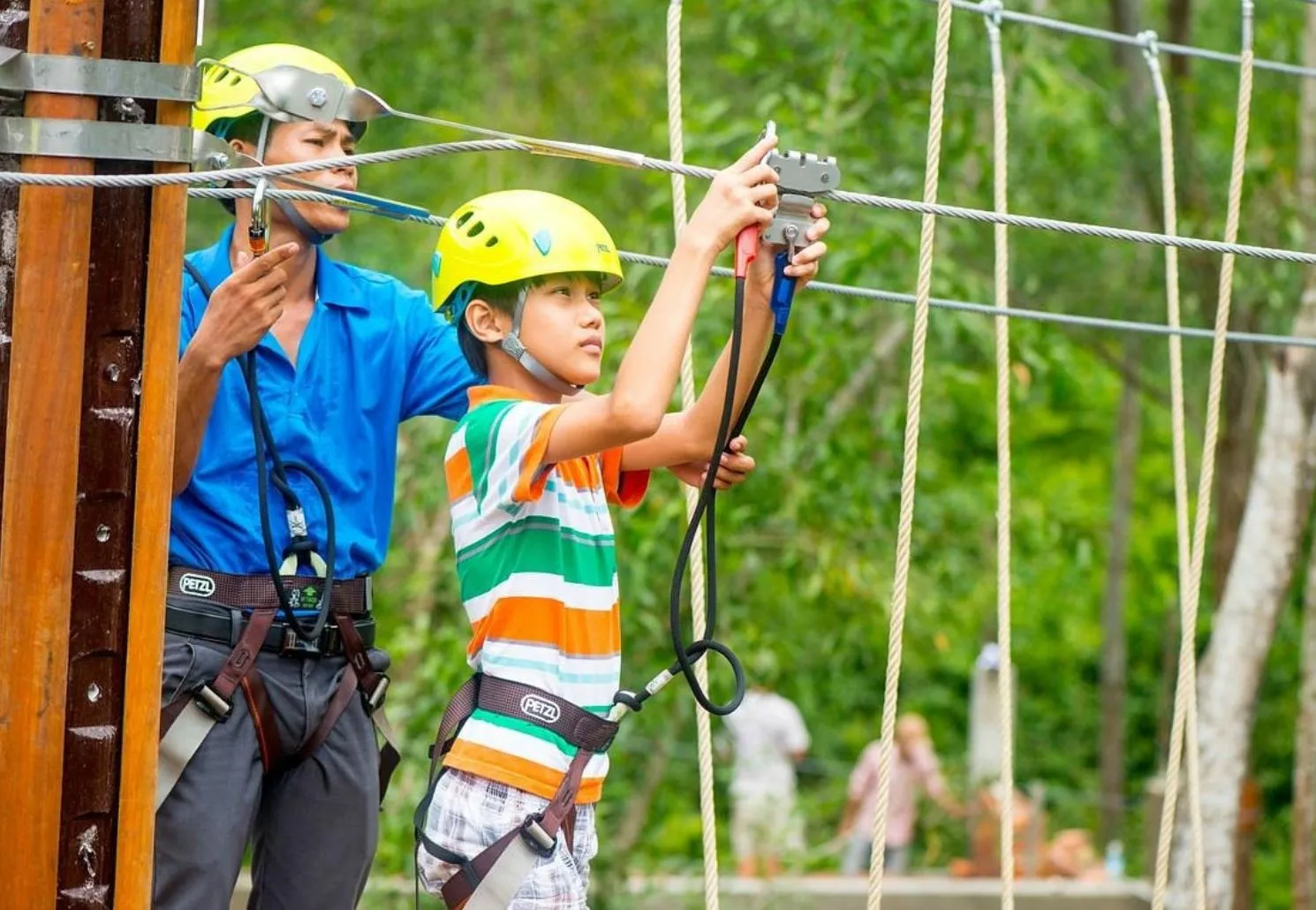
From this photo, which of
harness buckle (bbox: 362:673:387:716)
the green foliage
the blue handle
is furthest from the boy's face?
the green foliage

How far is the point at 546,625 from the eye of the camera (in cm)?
256

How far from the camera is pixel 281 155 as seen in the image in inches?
110

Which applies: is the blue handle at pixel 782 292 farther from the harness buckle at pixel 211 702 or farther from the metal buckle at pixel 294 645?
the harness buckle at pixel 211 702

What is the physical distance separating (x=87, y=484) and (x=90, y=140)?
1.37ft

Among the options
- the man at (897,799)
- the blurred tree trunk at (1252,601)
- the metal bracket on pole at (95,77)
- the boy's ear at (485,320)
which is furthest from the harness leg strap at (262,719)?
the man at (897,799)

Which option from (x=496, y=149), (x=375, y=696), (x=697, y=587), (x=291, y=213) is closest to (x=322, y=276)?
(x=291, y=213)

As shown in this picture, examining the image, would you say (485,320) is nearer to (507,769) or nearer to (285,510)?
(285,510)

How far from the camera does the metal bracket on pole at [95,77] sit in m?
2.25

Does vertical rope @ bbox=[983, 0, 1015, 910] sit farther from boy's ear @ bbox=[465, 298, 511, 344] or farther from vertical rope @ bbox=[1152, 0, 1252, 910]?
boy's ear @ bbox=[465, 298, 511, 344]

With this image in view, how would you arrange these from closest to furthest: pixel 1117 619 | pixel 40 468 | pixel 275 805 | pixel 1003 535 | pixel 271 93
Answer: pixel 40 468 → pixel 271 93 → pixel 275 805 → pixel 1003 535 → pixel 1117 619

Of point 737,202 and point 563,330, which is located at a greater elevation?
point 737,202

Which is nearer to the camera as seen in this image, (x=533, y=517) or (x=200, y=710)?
(x=533, y=517)

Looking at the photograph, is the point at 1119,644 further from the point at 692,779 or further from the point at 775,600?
the point at 775,600

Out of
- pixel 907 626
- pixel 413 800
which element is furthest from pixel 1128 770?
pixel 413 800
